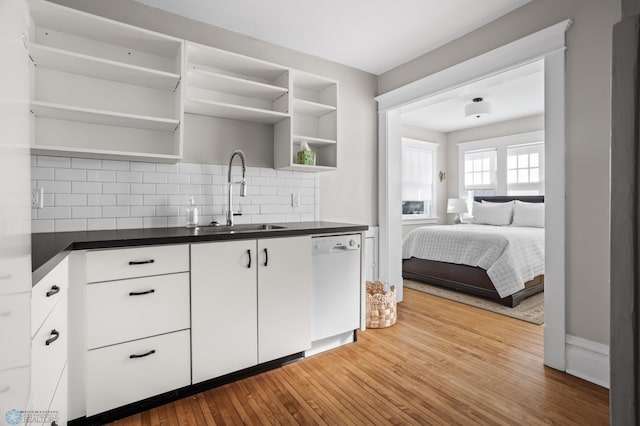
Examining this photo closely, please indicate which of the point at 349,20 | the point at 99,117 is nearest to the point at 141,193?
the point at 99,117

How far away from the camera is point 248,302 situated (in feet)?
6.91

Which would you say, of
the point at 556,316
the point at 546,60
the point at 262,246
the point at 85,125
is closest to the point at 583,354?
the point at 556,316

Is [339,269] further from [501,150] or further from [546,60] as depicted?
[501,150]

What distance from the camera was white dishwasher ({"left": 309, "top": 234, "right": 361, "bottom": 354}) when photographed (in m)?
2.43

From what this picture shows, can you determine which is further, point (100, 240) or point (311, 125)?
point (311, 125)

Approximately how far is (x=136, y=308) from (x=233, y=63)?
183 cm

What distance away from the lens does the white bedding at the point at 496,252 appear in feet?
11.8

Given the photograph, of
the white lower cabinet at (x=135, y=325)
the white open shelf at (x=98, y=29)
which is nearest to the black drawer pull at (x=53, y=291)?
the white lower cabinet at (x=135, y=325)

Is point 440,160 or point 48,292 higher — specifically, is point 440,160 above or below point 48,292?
above

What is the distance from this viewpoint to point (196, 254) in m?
1.92

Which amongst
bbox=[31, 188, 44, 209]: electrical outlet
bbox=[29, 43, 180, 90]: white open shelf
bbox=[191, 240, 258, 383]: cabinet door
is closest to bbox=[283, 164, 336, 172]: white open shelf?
bbox=[191, 240, 258, 383]: cabinet door

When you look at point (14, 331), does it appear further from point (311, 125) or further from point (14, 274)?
point (311, 125)

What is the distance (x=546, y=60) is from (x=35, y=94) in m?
3.23

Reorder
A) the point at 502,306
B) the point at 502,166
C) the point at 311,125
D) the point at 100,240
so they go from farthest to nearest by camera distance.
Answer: the point at 502,166
the point at 502,306
the point at 311,125
the point at 100,240
